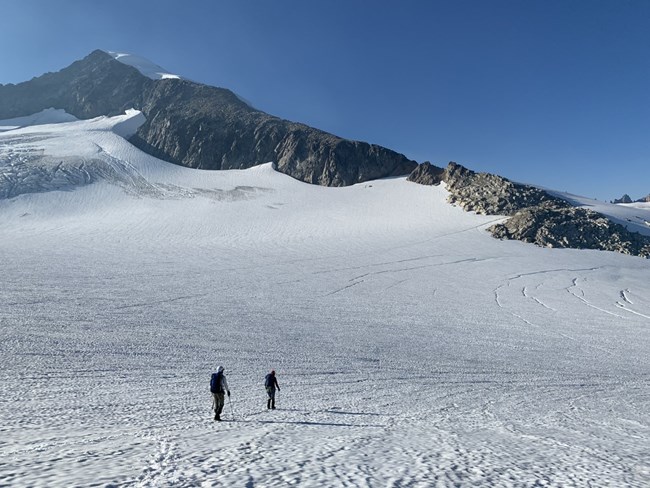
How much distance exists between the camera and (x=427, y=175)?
7425 centimetres

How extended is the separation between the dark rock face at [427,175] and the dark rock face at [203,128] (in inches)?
284

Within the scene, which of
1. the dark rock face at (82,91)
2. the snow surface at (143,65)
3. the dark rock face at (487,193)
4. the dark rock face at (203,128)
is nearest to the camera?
the dark rock face at (487,193)

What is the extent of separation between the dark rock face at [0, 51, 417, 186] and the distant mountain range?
0.75ft

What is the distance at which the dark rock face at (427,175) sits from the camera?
72.8m

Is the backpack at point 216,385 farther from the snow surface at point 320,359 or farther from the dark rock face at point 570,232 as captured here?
the dark rock face at point 570,232

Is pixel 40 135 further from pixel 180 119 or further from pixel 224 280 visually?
pixel 224 280

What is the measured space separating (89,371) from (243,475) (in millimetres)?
8590

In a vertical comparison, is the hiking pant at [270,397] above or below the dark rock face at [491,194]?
below

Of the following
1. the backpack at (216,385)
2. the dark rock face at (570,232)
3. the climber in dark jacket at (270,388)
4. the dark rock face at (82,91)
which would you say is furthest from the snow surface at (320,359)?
the dark rock face at (82,91)

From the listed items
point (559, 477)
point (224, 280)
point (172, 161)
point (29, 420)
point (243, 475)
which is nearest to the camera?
point (243, 475)

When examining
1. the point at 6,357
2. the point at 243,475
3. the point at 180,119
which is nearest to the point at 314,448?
the point at 243,475

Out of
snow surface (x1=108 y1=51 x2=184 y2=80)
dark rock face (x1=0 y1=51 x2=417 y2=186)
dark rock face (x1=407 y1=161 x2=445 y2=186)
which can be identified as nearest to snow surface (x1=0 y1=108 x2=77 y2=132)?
dark rock face (x1=0 y1=51 x2=417 y2=186)

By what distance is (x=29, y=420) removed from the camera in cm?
839

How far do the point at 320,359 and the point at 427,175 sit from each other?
64.1m
